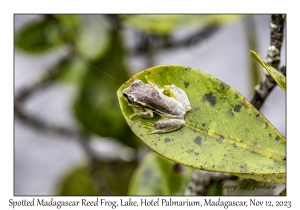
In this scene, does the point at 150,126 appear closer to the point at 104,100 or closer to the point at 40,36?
the point at 104,100

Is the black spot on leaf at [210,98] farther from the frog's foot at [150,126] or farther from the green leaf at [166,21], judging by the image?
the green leaf at [166,21]

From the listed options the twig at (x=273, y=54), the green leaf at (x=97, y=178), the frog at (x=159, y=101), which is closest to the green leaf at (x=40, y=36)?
the green leaf at (x=97, y=178)

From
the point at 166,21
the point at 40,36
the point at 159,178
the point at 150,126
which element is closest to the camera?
the point at 150,126

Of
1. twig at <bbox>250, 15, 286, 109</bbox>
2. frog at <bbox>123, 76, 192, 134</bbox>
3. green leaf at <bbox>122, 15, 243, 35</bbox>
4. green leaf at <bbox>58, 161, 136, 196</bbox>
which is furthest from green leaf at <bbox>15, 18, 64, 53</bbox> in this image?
twig at <bbox>250, 15, 286, 109</bbox>

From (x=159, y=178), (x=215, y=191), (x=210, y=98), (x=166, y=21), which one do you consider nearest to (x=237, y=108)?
(x=210, y=98)

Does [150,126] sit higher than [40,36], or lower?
lower

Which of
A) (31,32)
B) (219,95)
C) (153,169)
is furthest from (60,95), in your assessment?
(219,95)

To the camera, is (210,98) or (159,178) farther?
(159,178)
